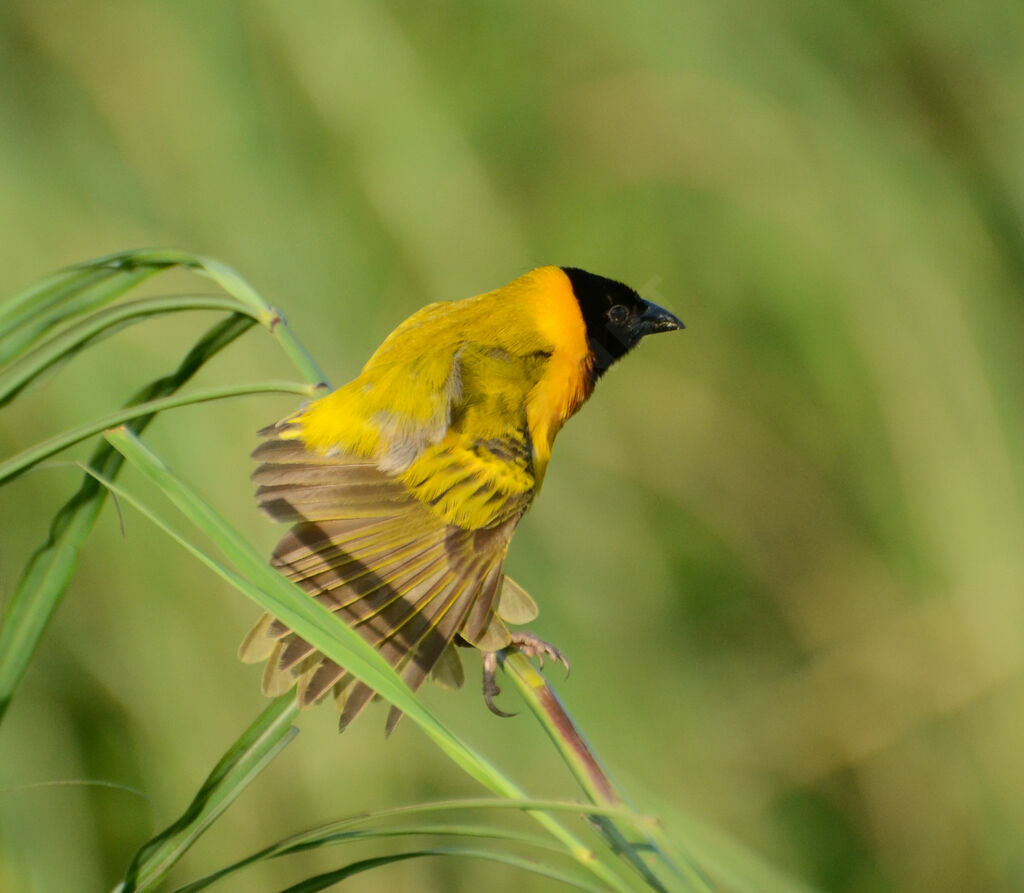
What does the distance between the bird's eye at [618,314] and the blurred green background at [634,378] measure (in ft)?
1.10

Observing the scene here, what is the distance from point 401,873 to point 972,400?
192 centimetres

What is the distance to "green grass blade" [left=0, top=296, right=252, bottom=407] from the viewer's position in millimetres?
1242

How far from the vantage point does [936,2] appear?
2.82 metres

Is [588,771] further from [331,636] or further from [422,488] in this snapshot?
[422,488]

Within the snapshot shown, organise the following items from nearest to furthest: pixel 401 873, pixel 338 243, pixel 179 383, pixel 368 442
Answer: pixel 179 383
pixel 368 442
pixel 338 243
pixel 401 873

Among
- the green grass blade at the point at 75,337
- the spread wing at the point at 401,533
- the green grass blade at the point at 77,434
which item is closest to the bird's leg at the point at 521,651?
the spread wing at the point at 401,533

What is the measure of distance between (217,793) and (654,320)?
196 cm

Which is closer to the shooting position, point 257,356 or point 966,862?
point 257,356

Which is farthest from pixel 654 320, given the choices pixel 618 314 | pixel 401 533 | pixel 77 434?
pixel 77 434

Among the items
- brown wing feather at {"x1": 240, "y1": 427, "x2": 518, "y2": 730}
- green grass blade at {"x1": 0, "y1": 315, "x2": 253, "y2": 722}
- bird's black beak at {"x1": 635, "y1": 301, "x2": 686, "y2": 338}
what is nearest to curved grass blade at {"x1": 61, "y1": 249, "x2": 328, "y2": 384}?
green grass blade at {"x1": 0, "y1": 315, "x2": 253, "y2": 722}

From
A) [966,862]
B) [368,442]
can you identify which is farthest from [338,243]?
[966,862]

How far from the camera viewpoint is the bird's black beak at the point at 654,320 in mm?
2906

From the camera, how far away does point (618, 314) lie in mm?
2895

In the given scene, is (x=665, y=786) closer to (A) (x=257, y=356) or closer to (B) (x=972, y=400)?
(B) (x=972, y=400)
